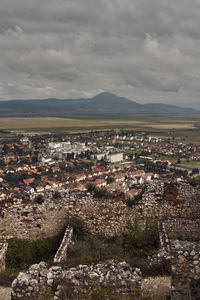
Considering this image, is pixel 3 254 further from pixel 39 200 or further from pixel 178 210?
pixel 178 210

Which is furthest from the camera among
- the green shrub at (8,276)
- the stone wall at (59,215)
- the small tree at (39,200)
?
the small tree at (39,200)

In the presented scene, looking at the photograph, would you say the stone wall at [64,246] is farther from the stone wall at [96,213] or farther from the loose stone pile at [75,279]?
the loose stone pile at [75,279]

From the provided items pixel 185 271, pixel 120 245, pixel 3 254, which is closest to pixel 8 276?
pixel 3 254

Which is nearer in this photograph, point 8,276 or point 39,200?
point 8,276

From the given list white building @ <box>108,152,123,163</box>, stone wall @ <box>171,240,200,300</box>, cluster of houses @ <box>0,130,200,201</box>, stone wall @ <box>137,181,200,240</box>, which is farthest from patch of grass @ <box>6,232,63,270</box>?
white building @ <box>108,152,123,163</box>

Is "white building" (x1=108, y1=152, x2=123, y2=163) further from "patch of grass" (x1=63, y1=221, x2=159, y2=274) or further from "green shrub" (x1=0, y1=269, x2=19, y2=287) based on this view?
"green shrub" (x1=0, y1=269, x2=19, y2=287)

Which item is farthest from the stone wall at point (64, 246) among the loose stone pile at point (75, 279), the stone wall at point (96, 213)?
the loose stone pile at point (75, 279)
